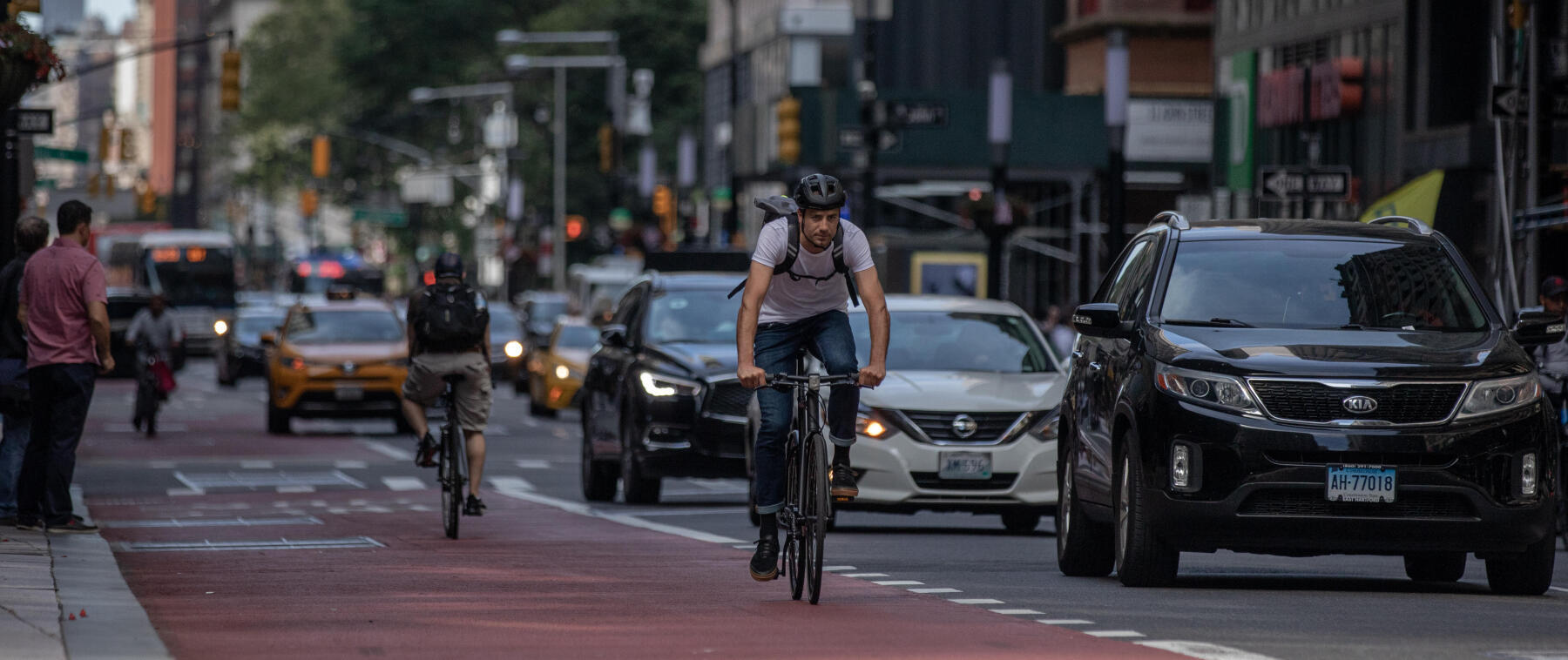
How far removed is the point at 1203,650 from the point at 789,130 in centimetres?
2831

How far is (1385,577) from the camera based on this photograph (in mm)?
13680

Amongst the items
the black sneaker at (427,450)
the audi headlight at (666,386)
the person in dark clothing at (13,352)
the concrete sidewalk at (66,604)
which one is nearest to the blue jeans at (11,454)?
the person in dark clothing at (13,352)

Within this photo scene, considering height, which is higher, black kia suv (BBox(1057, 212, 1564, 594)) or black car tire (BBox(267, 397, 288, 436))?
black kia suv (BBox(1057, 212, 1564, 594))

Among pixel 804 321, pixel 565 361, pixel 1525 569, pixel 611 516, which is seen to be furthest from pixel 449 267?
pixel 565 361

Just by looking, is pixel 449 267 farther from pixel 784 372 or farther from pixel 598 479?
pixel 784 372

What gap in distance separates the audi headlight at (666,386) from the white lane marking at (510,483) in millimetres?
2960

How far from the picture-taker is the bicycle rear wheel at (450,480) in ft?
53.6

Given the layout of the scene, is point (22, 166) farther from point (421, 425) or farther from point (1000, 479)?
point (1000, 479)

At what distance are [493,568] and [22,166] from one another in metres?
16.1

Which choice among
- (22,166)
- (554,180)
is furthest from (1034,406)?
(554,180)

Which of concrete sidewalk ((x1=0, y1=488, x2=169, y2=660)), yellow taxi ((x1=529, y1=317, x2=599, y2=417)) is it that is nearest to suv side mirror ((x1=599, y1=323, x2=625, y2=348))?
concrete sidewalk ((x1=0, y1=488, x2=169, y2=660))

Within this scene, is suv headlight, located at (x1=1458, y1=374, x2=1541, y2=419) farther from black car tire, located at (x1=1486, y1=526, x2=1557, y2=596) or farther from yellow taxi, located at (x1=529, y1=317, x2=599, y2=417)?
yellow taxi, located at (x1=529, y1=317, x2=599, y2=417)

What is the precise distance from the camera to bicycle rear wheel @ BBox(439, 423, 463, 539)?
16344 mm

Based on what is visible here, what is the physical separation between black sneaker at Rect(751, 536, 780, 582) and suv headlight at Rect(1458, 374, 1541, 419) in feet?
9.39
